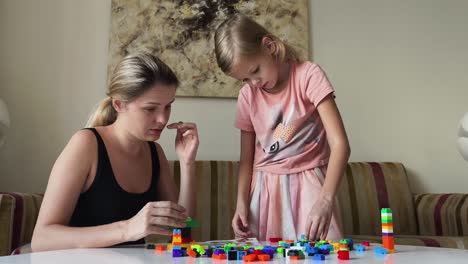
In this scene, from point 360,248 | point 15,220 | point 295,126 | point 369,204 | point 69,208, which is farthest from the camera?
point 369,204

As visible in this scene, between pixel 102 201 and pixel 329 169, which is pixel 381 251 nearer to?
pixel 329 169

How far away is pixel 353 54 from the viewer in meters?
2.59

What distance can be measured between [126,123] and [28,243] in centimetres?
76

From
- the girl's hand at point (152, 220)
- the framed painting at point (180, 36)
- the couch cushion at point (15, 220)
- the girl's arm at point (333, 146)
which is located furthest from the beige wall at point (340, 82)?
the girl's hand at point (152, 220)

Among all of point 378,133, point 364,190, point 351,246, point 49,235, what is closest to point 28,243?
point 49,235

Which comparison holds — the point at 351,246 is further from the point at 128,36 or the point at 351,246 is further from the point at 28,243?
the point at 128,36

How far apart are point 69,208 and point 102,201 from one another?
4.3 inches

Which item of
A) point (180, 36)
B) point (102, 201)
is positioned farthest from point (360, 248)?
point (180, 36)

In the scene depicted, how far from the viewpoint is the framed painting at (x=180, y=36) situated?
2.39 metres

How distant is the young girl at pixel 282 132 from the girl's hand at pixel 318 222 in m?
0.12

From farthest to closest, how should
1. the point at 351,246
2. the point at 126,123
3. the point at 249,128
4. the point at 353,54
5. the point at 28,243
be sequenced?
the point at 353,54
the point at 28,243
the point at 249,128
the point at 126,123
the point at 351,246

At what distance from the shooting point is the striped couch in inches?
84.3

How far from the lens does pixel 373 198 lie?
2307 mm

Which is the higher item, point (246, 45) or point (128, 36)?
point (128, 36)
